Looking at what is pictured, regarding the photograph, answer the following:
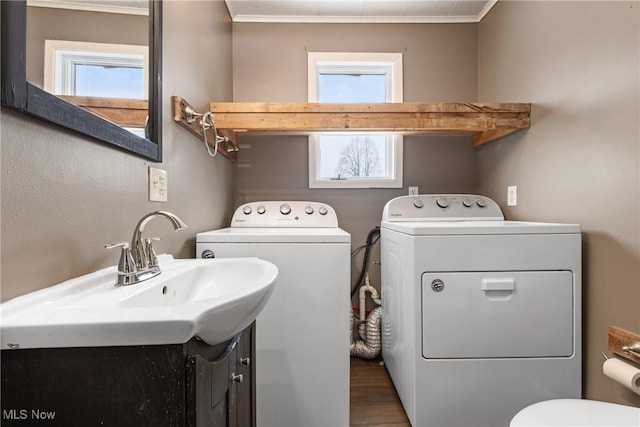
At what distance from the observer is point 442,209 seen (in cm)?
193

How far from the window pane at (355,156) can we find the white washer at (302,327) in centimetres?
105

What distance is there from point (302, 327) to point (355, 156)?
4.55 feet

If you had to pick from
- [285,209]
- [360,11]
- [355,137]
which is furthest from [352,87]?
[285,209]

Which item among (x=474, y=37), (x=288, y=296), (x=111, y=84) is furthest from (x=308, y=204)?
(x=474, y=37)

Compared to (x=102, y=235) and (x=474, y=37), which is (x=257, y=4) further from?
(x=102, y=235)

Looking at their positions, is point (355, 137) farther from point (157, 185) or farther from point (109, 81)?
point (109, 81)

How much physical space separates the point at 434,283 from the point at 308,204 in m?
0.98

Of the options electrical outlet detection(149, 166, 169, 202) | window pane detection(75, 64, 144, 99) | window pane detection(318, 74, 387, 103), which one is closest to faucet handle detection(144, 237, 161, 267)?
electrical outlet detection(149, 166, 169, 202)

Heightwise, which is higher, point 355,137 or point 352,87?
point 352,87

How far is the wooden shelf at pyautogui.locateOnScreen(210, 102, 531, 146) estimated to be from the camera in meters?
1.69

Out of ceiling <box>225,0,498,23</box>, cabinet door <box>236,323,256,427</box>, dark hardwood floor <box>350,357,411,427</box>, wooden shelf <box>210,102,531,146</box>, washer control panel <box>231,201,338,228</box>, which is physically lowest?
dark hardwood floor <box>350,357,411,427</box>

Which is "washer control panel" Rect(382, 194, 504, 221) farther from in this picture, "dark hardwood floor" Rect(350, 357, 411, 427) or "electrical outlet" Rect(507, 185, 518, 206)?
"dark hardwood floor" Rect(350, 357, 411, 427)

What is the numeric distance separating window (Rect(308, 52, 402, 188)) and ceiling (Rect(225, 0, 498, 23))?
0.26 meters

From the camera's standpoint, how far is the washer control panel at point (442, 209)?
190 cm
